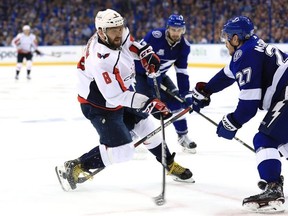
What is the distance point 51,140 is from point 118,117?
1.98 meters

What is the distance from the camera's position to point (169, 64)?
16.3ft

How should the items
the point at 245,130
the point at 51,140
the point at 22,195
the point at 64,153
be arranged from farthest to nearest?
the point at 245,130 → the point at 51,140 → the point at 64,153 → the point at 22,195

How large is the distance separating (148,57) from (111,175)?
836 millimetres

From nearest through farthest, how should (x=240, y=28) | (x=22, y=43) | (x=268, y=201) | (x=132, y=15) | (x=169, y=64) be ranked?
(x=268, y=201) < (x=240, y=28) < (x=169, y=64) < (x=22, y=43) < (x=132, y=15)

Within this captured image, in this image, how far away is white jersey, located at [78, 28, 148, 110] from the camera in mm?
3193

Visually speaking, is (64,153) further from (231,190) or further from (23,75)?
(23,75)

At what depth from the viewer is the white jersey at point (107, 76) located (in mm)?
3193

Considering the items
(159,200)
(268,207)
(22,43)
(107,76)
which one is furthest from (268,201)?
(22,43)

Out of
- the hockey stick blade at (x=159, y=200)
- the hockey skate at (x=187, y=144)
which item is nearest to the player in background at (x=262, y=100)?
the hockey stick blade at (x=159, y=200)

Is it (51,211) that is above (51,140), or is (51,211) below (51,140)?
above

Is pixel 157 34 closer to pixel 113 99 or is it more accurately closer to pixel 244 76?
pixel 113 99

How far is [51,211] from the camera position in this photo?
10.1ft

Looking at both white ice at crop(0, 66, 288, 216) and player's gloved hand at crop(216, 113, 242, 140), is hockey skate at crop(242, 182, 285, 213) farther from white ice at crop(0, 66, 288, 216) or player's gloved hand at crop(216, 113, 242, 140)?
player's gloved hand at crop(216, 113, 242, 140)

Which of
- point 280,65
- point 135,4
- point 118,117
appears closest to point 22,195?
point 118,117
